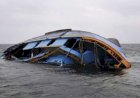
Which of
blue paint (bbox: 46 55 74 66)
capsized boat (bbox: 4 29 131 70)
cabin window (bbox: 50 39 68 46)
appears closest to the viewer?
capsized boat (bbox: 4 29 131 70)

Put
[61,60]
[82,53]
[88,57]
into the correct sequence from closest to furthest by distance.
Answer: [82,53] < [88,57] < [61,60]

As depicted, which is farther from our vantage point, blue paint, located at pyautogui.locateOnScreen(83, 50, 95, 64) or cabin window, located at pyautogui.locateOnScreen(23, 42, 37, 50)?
cabin window, located at pyautogui.locateOnScreen(23, 42, 37, 50)

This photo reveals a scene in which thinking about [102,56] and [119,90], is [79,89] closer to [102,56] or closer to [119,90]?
[119,90]

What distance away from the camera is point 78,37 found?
22078 millimetres

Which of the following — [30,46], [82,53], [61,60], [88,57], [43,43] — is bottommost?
[61,60]

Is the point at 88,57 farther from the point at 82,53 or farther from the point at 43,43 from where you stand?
the point at 43,43

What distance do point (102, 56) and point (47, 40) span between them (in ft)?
17.4

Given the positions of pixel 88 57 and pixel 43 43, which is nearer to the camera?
pixel 88 57

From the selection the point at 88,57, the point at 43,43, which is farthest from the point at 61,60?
the point at 43,43

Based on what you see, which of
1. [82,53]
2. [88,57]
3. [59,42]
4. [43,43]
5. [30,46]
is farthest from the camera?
[30,46]

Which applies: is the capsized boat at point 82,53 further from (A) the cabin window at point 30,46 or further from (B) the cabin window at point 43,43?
(A) the cabin window at point 30,46

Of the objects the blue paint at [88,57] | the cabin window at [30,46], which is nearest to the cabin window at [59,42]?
the blue paint at [88,57]

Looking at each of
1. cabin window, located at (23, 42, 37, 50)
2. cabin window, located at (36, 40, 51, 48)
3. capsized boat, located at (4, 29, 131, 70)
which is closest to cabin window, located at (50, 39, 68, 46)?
capsized boat, located at (4, 29, 131, 70)

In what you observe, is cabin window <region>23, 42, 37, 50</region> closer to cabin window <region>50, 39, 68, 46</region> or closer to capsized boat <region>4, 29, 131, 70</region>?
capsized boat <region>4, 29, 131, 70</region>
